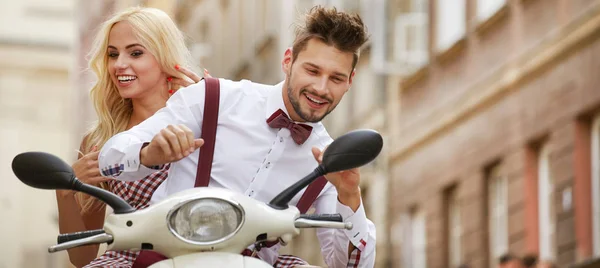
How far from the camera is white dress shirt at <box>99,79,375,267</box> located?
5.15 meters

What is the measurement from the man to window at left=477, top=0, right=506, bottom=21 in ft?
59.4

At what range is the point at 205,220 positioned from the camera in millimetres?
4441

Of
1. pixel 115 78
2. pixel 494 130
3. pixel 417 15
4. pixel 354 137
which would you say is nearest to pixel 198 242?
pixel 354 137

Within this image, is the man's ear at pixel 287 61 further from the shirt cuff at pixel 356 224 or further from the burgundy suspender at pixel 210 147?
the shirt cuff at pixel 356 224

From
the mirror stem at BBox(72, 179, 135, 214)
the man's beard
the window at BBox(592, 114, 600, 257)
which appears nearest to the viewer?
the mirror stem at BBox(72, 179, 135, 214)

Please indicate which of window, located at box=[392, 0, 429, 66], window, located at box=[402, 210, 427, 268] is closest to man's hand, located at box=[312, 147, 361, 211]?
window, located at box=[402, 210, 427, 268]

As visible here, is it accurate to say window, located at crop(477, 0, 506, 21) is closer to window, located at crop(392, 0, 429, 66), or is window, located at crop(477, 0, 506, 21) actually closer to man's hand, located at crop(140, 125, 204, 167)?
window, located at crop(392, 0, 429, 66)

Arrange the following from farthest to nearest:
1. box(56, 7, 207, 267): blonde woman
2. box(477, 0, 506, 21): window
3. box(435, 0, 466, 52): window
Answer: box(435, 0, 466, 52): window
box(477, 0, 506, 21): window
box(56, 7, 207, 267): blonde woman

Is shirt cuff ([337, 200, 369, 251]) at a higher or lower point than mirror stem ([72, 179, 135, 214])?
higher

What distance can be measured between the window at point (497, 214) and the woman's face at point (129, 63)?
669 inches

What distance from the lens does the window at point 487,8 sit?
2372 cm

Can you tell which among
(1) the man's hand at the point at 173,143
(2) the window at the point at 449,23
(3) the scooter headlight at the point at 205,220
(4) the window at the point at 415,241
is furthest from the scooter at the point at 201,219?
(4) the window at the point at 415,241

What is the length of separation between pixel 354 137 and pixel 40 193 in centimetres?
6202

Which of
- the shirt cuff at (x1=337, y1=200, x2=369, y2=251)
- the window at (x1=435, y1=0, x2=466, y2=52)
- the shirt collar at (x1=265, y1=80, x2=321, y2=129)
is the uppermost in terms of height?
the window at (x1=435, y1=0, x2=466, y2=52)
